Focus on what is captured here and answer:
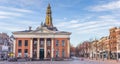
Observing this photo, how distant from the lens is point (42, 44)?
4564 inches

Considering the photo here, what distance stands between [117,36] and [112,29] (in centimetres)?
1074

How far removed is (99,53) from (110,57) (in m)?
29.0

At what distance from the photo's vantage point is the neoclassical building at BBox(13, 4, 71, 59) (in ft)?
373

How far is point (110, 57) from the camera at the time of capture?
128 meters

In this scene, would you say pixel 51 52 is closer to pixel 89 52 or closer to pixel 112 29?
pixel 112 29

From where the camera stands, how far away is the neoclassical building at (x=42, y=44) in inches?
4481

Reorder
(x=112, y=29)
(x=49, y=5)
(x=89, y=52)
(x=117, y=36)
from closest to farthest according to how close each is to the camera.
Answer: (x=117, y=36) → (x=112, y=29) → (x=49, y=5) → (x=89, y=52)

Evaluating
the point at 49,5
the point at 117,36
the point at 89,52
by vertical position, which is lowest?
the point at 89,52

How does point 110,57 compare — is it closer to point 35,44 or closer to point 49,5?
point 35,44

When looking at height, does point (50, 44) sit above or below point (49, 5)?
below

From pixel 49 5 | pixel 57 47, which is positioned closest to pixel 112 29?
pixel 57 47

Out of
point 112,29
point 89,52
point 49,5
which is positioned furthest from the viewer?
point 89,52

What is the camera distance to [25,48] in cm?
11419

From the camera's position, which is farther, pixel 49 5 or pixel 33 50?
pixel 49 5
